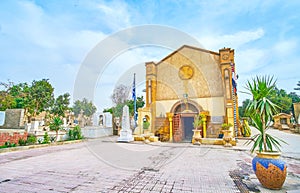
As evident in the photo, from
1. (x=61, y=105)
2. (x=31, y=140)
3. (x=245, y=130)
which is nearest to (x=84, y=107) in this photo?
(x=61, y=105)

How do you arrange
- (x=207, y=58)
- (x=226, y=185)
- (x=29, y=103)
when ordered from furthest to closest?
(x=29, y=103)
(x=207, y=58)
(x=226, y=185)

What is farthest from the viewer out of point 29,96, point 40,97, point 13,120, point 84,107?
point 84,107

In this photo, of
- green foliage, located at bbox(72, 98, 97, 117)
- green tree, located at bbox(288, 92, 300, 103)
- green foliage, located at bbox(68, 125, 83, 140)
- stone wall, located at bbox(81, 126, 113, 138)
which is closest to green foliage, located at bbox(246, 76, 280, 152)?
green foliage, located at bbox(68, 125, 83, 140)

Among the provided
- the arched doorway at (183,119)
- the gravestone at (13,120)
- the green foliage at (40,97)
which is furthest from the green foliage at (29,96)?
the arched doorway at (183,119)

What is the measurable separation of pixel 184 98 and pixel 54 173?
42.1 ft

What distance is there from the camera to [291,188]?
3824 millimetres

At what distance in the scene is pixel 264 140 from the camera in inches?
160

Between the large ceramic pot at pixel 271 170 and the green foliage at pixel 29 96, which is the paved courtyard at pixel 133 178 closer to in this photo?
the large ceramic pot at pixel 271 170

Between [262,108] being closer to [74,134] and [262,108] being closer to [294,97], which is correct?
[74,134]

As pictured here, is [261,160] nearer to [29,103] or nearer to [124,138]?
[124,138]

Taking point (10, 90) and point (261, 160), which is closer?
point (261, 160)

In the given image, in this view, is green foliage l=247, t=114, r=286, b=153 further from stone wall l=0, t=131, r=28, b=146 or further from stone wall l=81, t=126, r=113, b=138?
stone wall l=81, t=126, r=113, b=138

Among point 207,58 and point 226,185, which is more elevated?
point 207,58

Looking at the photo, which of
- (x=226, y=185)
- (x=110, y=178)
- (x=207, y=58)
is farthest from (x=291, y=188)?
(x=207, y=58)
